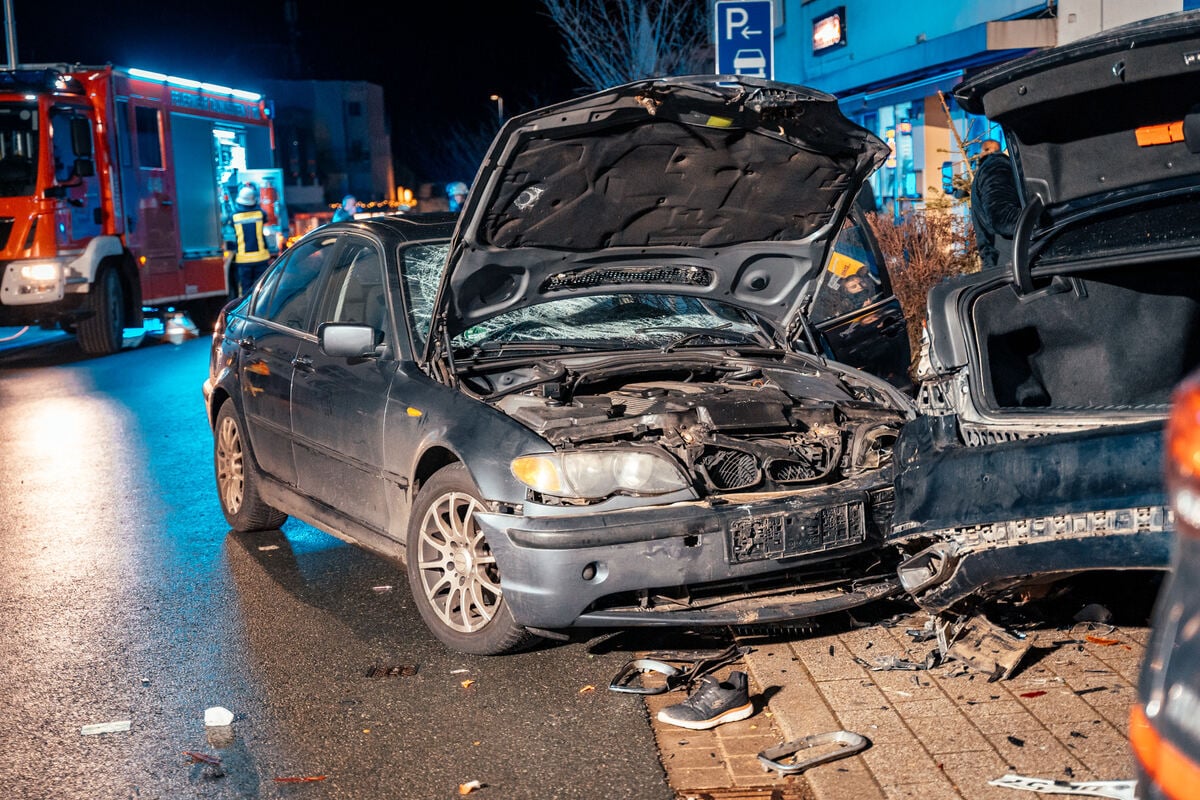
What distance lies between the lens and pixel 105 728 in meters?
4.54

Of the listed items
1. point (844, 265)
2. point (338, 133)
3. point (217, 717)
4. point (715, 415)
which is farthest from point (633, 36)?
point (338, 133)

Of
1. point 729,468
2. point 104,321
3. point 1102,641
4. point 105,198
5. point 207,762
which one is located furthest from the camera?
point 105,198

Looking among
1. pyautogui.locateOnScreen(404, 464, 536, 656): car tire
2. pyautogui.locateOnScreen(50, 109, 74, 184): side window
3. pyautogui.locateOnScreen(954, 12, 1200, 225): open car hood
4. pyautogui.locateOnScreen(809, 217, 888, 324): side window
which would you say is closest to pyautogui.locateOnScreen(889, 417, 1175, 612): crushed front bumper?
pyautogui.locateOnScreen(954, 12, 1200, 225): open car hood

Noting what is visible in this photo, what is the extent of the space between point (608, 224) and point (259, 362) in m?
2.03

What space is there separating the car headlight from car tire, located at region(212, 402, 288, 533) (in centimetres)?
258

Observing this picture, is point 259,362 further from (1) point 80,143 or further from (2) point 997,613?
(1) point 80,143

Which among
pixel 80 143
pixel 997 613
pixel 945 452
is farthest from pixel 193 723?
pixel 80 143

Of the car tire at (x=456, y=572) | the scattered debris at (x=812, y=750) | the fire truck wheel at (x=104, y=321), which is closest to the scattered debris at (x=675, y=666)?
the car tire at (x=456, y=572)

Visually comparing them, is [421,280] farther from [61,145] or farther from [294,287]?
[61,145]

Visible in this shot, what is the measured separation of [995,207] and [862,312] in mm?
2365

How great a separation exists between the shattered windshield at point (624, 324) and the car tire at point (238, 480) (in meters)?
1.70

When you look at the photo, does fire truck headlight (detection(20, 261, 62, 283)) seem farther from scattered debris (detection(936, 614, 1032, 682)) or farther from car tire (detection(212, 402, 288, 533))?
scattered debris (detection(936, 614, 1032, 682))

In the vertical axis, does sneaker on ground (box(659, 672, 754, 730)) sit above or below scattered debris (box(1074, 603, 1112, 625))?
below

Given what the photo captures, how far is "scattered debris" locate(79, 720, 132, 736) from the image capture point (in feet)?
14.8
